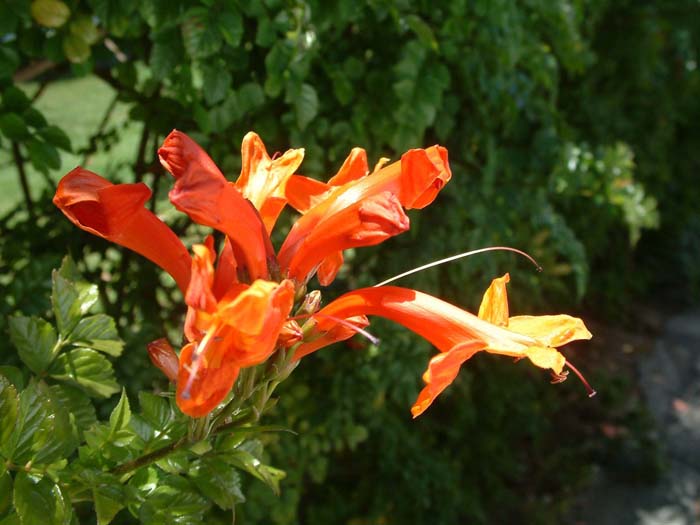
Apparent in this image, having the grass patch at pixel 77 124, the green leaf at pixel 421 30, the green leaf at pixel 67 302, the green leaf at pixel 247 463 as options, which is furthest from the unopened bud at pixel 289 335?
the grass patch at pixel 77 124

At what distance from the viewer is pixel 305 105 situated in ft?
6.02

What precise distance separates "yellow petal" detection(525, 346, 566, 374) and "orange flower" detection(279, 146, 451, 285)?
0.22 m

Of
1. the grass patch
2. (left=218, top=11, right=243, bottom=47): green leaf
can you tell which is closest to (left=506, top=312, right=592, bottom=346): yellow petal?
(left=218, top=11, right=243, bottom=47): green leaf

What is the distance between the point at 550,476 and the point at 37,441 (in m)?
3.23

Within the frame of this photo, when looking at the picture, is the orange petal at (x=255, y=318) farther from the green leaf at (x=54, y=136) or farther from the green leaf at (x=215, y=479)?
the green leaf at (x=54, y=136)

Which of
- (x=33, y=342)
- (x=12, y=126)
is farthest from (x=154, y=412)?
(x=12, y=126)

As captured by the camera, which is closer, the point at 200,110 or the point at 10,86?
the point at 10,86

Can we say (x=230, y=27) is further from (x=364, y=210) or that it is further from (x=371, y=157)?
(x=364, y=210)

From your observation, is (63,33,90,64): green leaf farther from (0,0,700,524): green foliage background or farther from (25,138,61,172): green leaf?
(25,138,61,172): green leaf

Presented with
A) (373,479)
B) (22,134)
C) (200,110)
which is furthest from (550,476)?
(22,134)

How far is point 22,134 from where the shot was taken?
5.23ft

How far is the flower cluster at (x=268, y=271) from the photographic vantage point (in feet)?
2.78

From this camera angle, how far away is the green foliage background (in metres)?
1.72

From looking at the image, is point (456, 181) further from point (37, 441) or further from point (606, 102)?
point (606, 102)
